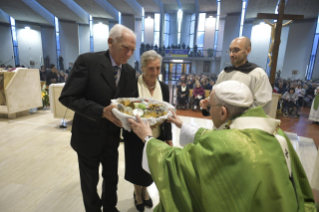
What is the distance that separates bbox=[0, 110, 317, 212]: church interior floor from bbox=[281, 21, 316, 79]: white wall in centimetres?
394

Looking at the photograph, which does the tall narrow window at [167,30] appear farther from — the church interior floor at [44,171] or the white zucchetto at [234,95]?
the white zucchetto at [234,95]

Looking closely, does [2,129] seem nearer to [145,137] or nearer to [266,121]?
[145,137]

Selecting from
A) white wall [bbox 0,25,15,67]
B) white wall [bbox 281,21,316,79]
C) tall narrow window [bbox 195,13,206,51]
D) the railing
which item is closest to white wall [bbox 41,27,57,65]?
white wall [bbox 0,25,15,67]

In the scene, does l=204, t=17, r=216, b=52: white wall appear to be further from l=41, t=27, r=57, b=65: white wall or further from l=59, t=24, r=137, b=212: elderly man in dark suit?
l=59, t=24, r=137, b=212: elderly man in dark suit

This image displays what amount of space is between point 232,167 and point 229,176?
0.14 feet

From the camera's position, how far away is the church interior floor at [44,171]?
2.16 metres

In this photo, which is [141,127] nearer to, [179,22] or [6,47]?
[6,47]

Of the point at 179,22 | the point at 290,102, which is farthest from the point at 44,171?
the point at 179,22

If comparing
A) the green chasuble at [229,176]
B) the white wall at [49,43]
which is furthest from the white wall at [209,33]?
the green chasuble at [229,176]

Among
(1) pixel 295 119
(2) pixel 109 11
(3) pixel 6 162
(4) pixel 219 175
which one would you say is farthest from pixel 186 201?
(2) pixel 109 11

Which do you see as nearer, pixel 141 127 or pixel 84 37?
pixel 141 127

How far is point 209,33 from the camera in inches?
458

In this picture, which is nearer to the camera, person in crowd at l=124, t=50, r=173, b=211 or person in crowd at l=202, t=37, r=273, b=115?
person in crowd at l=124, t=50, r=173, b=211

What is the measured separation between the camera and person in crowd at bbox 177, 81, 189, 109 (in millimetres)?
8133
